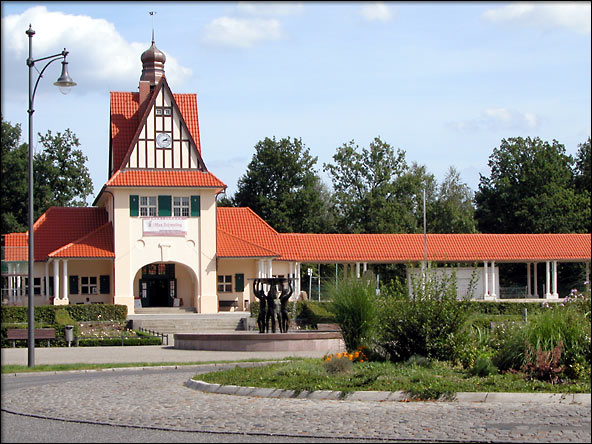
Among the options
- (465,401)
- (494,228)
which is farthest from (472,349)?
(494,228)

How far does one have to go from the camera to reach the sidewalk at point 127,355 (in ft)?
78.2

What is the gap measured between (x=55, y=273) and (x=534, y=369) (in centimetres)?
3446

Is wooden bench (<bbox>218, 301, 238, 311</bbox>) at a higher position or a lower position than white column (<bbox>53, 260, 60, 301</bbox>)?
lower

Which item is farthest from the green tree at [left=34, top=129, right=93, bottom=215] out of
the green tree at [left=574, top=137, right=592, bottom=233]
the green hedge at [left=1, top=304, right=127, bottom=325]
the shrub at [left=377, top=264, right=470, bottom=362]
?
the shrub at [left=377, top=264, right=470, bottom=362]

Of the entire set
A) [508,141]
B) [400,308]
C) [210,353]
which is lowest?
[210,353]

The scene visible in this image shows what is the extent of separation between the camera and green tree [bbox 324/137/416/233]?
67500 millimetres

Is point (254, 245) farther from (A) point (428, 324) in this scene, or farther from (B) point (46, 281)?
(A) point (428, 324)

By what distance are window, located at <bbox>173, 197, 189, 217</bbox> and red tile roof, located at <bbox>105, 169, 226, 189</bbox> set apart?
3.20 ft

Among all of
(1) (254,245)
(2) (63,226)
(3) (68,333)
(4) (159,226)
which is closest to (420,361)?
(3) (68,333)

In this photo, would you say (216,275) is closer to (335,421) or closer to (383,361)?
(383,361)

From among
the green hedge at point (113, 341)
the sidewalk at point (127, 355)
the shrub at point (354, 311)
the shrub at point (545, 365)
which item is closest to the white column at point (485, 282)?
the green hedge at point (113, 341)

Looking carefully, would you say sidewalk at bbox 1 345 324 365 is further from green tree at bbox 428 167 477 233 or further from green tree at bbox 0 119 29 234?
green tree at bbox 428 167 477 233

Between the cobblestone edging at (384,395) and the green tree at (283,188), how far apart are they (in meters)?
53.3

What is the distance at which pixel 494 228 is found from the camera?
237 feet
